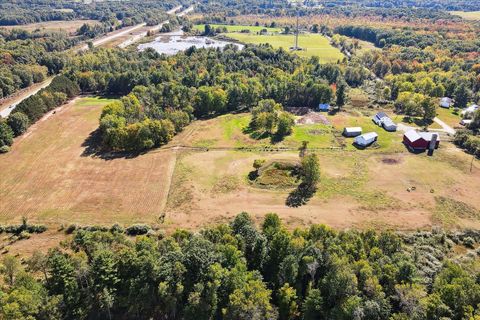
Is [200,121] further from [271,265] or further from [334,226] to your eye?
[271,265]

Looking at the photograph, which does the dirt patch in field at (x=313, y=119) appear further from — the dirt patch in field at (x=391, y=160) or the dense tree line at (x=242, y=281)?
the dense tree line at (x=242, y=281)

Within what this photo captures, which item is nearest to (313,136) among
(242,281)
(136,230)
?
(136,230)

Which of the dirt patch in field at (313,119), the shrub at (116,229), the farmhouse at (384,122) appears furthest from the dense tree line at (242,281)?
the dirt patch in field at (313,119)

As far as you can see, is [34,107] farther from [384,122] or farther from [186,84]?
[384,122]

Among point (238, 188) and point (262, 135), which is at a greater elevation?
point (238, 188)

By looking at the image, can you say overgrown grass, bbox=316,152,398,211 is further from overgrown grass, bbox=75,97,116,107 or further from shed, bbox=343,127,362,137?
overgrown grass, bbox=75,97,116,107

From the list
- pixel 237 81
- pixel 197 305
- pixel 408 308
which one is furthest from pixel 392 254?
pixel 237 81
